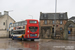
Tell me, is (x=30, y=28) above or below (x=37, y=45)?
above

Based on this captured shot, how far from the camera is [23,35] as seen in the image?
2259cm

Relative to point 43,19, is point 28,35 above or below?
below

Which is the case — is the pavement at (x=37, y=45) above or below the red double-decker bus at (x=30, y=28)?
below

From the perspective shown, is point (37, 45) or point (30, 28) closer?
point (37, 45)

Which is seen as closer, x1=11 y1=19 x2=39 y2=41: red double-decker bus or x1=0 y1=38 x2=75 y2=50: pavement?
x1=0 y1=38 x2=75 y2=50: pavement

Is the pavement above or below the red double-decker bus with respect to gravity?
below

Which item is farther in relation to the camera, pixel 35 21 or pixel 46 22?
pixel 46 22

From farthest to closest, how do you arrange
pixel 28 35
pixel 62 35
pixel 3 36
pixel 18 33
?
pixel 3 36
pixel 62 35
pixel 18 33
pixel 28 35

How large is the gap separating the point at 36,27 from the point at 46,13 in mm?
37141

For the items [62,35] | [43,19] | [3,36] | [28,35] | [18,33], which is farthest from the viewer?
[43,19]

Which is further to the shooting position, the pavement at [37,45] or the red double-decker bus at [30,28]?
the red double-decker bus at [30,28]

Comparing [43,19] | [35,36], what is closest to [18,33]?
[35,36]

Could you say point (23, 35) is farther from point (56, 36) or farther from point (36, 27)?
point (56, 36)

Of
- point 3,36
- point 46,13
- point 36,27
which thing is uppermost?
point 46,13
